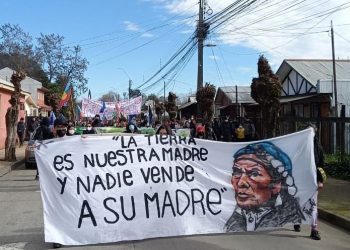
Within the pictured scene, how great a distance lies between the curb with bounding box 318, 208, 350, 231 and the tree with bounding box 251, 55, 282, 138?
8807mm

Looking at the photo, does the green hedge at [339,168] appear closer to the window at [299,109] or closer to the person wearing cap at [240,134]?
the person wearing cap at [240,134]

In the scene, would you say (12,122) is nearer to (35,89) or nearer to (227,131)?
(227,131)

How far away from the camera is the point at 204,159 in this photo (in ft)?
26.0

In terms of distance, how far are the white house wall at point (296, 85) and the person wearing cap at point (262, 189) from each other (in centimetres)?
2031

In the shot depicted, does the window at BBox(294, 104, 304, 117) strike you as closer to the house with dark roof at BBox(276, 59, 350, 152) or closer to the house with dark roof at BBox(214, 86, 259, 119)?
the house with dark roof at BBox(276, 59, 350, 152)

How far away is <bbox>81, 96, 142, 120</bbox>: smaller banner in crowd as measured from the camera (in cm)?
3416

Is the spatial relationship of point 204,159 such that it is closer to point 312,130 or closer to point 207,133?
point 312,130

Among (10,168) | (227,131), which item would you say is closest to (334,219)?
(10,168)

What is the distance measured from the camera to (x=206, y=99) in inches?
1204

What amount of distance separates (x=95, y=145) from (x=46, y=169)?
0.74m

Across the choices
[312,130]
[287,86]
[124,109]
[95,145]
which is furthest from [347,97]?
[95,145]

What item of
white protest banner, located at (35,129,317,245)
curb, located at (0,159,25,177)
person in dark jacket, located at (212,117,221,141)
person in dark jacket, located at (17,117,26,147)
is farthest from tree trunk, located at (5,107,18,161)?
white protest banner, located at (35,129,317,245)

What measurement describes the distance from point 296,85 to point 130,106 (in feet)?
35.1

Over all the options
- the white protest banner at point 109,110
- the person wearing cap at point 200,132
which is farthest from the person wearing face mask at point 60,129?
the white protest banner at point 109,110
